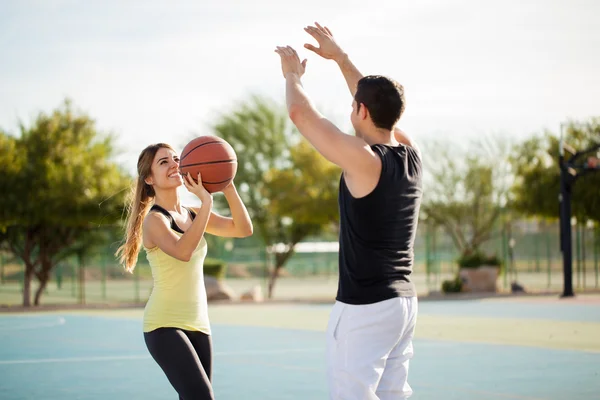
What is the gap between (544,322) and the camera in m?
17.5

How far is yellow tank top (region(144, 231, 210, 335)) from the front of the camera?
529cm

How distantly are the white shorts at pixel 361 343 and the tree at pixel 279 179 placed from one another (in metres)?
26.5

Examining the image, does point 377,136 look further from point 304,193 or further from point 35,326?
point 304,193

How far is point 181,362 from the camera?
514 centimetres

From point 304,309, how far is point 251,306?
8.49 feet

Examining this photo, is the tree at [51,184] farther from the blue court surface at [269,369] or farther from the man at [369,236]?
the man at [369,236]

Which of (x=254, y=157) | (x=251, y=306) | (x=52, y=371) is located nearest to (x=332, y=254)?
(x=254, y=157)

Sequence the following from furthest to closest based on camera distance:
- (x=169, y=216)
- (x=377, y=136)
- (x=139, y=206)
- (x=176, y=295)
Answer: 1. (x=139, y=206)
2. (x=169, y=216)
3. (x=176, y=295)
4. (x=377, y=136)

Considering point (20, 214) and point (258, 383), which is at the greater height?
point (20, 214)

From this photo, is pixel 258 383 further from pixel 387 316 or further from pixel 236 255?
pixel 236 255

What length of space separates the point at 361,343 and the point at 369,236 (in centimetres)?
48

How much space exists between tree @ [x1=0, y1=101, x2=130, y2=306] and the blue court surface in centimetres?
1031

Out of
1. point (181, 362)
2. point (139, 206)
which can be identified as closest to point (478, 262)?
point (139, 206)

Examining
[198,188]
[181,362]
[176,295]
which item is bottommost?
[181,362]
